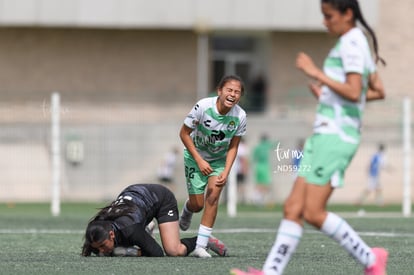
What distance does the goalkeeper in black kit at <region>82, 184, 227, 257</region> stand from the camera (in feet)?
35.2

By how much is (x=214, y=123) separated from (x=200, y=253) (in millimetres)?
1322

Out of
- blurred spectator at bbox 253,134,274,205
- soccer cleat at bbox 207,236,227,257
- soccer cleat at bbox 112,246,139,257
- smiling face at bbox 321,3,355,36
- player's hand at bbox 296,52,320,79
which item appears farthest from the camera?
blurred spectator at bbox 253,134,274,205

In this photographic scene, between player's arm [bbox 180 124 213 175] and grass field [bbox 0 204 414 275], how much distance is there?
879mm

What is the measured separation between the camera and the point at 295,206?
809 centimetres

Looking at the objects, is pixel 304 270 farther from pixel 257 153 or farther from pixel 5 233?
pixel 257 153

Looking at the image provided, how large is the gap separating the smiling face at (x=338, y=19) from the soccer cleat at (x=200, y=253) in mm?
3808

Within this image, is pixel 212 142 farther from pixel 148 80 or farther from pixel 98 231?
pixel 148 80

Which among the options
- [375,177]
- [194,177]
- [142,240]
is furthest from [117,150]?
[142,240]

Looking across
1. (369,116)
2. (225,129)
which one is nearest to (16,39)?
(369,116)

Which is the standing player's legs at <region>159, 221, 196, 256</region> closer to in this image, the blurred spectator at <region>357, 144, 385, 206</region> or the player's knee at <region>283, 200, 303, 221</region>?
the player's knee at <region>283, 200, 303, 221</region>

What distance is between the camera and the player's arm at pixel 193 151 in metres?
11.5

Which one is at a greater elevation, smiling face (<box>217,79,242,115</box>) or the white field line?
smiling face (<box>217,79,242,115</box>)

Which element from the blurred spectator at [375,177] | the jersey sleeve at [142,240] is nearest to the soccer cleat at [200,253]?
the jersey sleeve at [142,240]

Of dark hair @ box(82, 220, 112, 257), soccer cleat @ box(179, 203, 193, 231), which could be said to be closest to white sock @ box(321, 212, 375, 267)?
dark hair @ box(82, 220, 112, 257)
